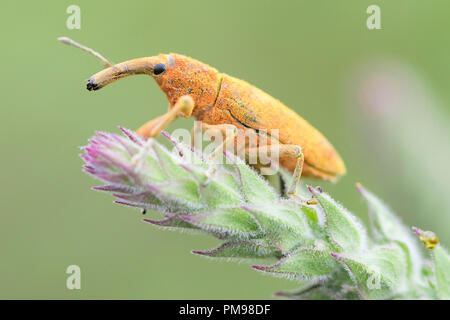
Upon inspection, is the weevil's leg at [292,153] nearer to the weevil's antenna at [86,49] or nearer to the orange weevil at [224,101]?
the orange weevil at [224,101]

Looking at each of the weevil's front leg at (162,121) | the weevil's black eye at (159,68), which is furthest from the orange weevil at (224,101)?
the weevil's front leg at (162,121)

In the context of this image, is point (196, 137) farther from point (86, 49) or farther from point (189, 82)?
point (86, 49)

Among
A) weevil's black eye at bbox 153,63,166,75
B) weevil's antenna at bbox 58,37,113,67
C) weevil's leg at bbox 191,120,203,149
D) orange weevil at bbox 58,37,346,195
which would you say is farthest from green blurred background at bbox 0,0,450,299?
weevil's antenna at bbox 58,37,113,67

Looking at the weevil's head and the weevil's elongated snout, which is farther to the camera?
the weevil's head

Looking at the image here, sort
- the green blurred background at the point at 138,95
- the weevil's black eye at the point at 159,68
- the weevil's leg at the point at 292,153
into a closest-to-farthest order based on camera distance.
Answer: the weevil's leg at the point at 292,153, the weevil's black eye at the point at 159,68, the green blurred background at the point at 138,95

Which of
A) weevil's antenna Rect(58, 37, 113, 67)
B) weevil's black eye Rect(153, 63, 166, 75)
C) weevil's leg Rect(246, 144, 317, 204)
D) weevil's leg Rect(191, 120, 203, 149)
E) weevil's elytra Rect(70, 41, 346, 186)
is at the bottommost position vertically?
weevil's leg Rect(246, 144, 317, 204)

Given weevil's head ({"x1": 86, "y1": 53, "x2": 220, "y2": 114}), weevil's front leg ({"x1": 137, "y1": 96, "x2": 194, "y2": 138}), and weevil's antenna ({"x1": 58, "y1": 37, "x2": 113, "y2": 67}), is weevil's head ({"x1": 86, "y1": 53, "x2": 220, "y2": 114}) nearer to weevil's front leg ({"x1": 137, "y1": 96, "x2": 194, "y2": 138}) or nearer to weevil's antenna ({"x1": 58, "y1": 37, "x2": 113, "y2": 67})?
weevil's antenna ({"x1": 58, "y1": 37, "x2": 113, "y2": 67})

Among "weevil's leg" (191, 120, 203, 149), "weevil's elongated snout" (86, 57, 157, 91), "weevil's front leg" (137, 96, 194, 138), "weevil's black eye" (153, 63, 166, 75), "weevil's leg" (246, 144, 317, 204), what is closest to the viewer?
"weevil's front leg" (137, 96, 194, 138)
